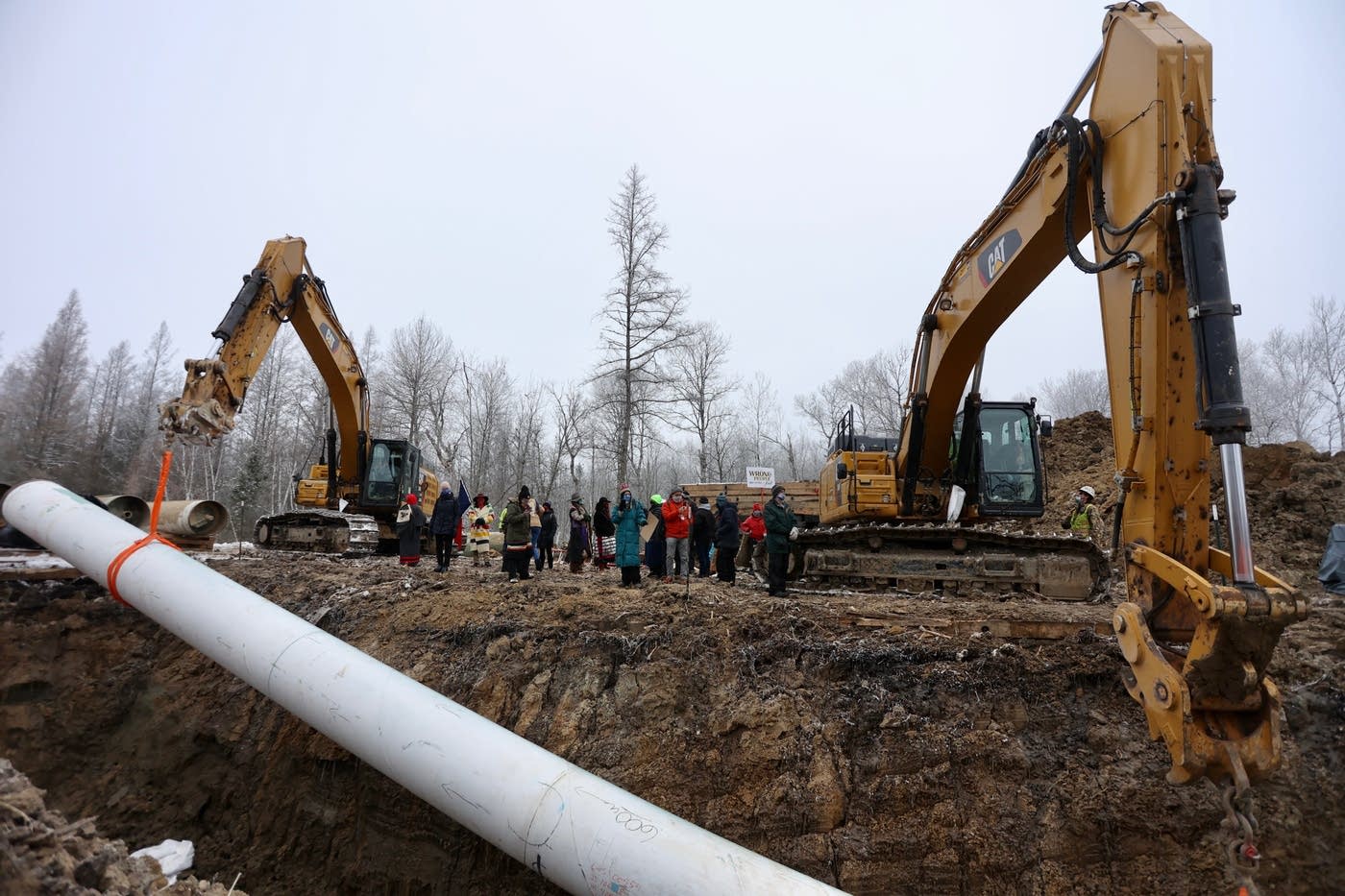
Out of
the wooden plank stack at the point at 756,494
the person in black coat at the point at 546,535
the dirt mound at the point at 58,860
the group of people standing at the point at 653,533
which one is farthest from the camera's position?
the wooden plank stack at the point at 756,494

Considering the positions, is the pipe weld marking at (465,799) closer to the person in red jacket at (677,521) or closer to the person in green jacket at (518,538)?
the person in green jacket at (518,538)

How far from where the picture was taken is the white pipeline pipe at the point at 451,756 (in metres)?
3.42

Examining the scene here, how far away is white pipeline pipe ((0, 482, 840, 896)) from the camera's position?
342 cm

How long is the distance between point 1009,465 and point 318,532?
43.3 ft

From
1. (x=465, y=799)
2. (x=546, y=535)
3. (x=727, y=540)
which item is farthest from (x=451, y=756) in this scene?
(x=546, y=535)

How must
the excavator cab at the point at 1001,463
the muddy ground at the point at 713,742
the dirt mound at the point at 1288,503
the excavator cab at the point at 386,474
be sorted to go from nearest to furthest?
1. the muddy ground at the point at 713,742
2. the excavator cab at the point at 1001,463
3. the dirt mound at the point at 1288,503
4. the excavator cab at the point at 386,474

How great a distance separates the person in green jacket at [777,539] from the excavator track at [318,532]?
9313 mm

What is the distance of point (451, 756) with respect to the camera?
4.09m

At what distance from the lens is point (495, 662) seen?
21.3 feet

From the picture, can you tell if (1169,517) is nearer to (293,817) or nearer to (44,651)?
(293,817)

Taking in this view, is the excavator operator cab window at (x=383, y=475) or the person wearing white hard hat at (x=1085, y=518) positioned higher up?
the excavator operator cab window at (x=383, y=475)

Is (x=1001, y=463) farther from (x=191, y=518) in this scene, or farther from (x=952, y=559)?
(x=191, y=518)

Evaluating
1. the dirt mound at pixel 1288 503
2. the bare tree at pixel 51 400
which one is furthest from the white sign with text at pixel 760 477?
the bare tree at pixel 51 400

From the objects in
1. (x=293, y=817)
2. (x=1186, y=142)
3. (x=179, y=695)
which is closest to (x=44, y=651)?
(x=179, y=695)
